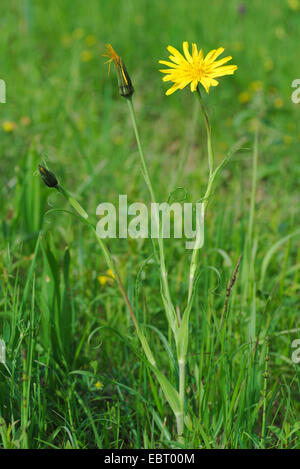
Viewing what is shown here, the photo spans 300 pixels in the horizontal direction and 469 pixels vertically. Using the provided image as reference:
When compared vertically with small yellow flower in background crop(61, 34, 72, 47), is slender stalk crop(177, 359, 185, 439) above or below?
below

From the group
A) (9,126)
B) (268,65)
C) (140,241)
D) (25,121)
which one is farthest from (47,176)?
(268,65)

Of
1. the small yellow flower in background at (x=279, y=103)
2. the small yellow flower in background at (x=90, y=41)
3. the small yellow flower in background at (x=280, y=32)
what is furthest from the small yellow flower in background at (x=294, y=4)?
the small yellow flower in background at (x=90, y=41)

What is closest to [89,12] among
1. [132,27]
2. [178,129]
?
[132,27]

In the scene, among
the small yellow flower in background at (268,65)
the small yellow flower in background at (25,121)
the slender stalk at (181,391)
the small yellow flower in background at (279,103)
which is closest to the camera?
the slender stalk at (181,391)

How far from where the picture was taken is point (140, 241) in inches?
67.6

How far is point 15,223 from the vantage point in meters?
1.76

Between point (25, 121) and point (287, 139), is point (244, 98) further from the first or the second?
point (25, 121)

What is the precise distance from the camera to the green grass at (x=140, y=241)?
1.18 meters

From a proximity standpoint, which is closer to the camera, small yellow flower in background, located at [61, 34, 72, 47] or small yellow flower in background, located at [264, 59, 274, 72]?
small yellow flower in background, located at [264, 59, 274, 72]

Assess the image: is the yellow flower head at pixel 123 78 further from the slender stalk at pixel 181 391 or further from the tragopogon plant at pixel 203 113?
the slender stalk at pixel 181 391

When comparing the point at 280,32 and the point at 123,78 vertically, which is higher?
the point at 280,32

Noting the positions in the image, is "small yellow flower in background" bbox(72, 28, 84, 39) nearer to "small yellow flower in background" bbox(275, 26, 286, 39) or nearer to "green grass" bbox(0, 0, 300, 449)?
"green grass" bbox(0, 0, 300, 449)

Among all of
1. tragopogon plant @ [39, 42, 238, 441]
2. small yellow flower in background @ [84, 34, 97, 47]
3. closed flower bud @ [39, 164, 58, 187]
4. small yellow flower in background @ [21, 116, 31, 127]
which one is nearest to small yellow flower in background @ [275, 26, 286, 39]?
small yellow flower in background @ [84, 34, 97, 47]

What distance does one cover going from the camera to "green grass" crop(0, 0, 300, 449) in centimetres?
118
